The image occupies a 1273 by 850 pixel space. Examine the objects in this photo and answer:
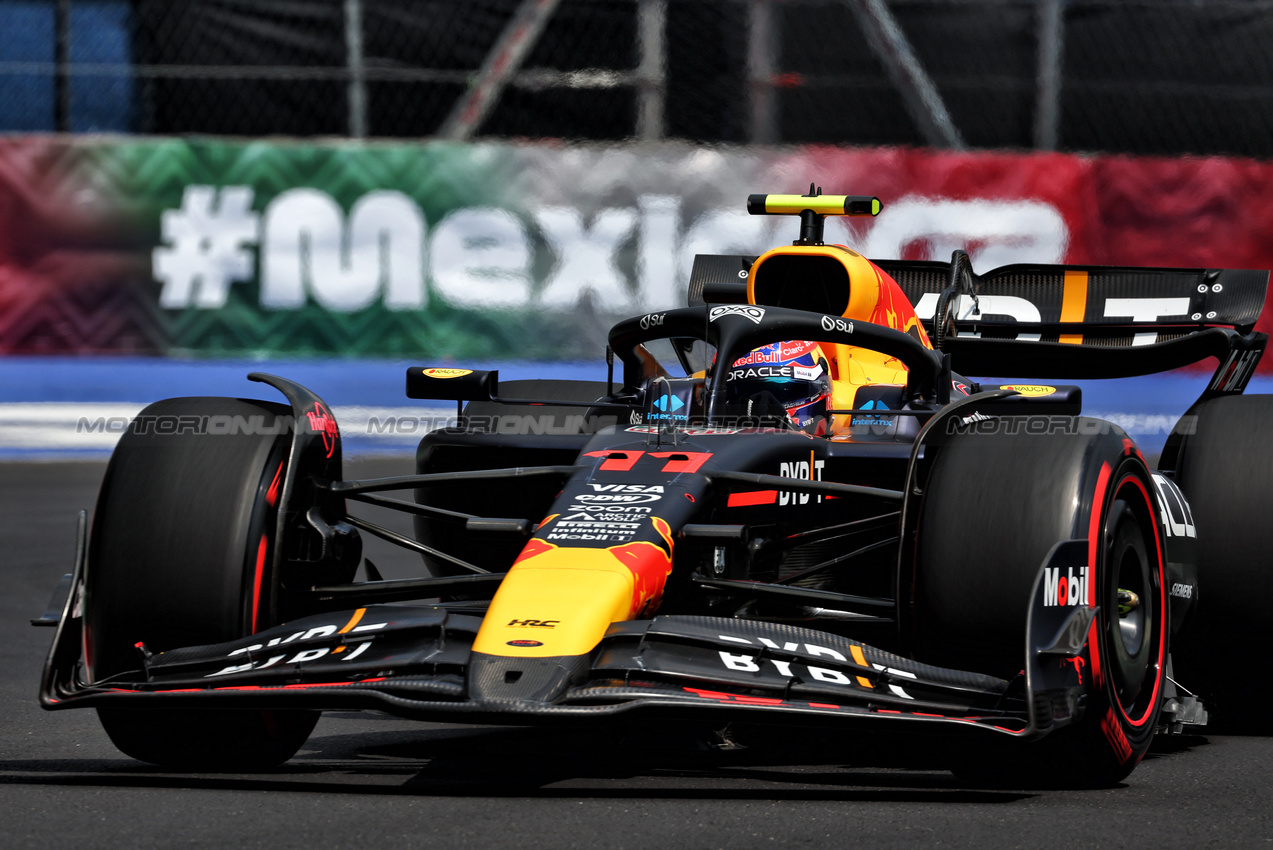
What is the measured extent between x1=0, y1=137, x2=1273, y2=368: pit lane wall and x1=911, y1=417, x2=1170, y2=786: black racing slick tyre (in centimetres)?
790

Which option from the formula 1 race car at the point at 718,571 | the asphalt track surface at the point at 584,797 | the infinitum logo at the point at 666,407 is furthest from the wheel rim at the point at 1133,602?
the infinitum logo at the point at 666,407

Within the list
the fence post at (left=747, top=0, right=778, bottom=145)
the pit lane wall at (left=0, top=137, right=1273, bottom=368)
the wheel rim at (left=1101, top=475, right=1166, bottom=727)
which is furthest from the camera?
the fence post at (left=747, top=0, right=778, bottom=145)

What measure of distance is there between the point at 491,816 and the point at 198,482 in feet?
4.10

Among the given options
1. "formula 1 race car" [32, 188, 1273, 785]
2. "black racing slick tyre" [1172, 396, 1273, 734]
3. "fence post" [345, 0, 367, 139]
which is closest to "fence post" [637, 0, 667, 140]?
"fence post" [345, 0, 367, 139]

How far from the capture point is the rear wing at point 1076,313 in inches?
269

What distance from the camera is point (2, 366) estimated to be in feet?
38.5

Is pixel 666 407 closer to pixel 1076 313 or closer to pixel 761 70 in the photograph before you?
pixel 1076 313

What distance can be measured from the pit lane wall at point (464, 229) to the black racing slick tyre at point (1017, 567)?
7899 millimetres

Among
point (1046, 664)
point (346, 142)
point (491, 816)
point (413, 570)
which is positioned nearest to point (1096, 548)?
point (1046, 664)

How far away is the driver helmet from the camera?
5328mm

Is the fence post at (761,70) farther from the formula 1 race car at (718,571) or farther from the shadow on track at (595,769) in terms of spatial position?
the shadow on track at (595,769)

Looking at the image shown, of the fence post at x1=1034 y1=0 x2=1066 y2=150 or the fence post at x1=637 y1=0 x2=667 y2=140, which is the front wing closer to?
the fence post at x1=637 y1=0 x2=667 y2=140

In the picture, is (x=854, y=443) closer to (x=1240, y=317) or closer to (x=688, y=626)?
(x=688, y=626)

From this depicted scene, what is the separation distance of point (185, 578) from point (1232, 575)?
2.91 m
